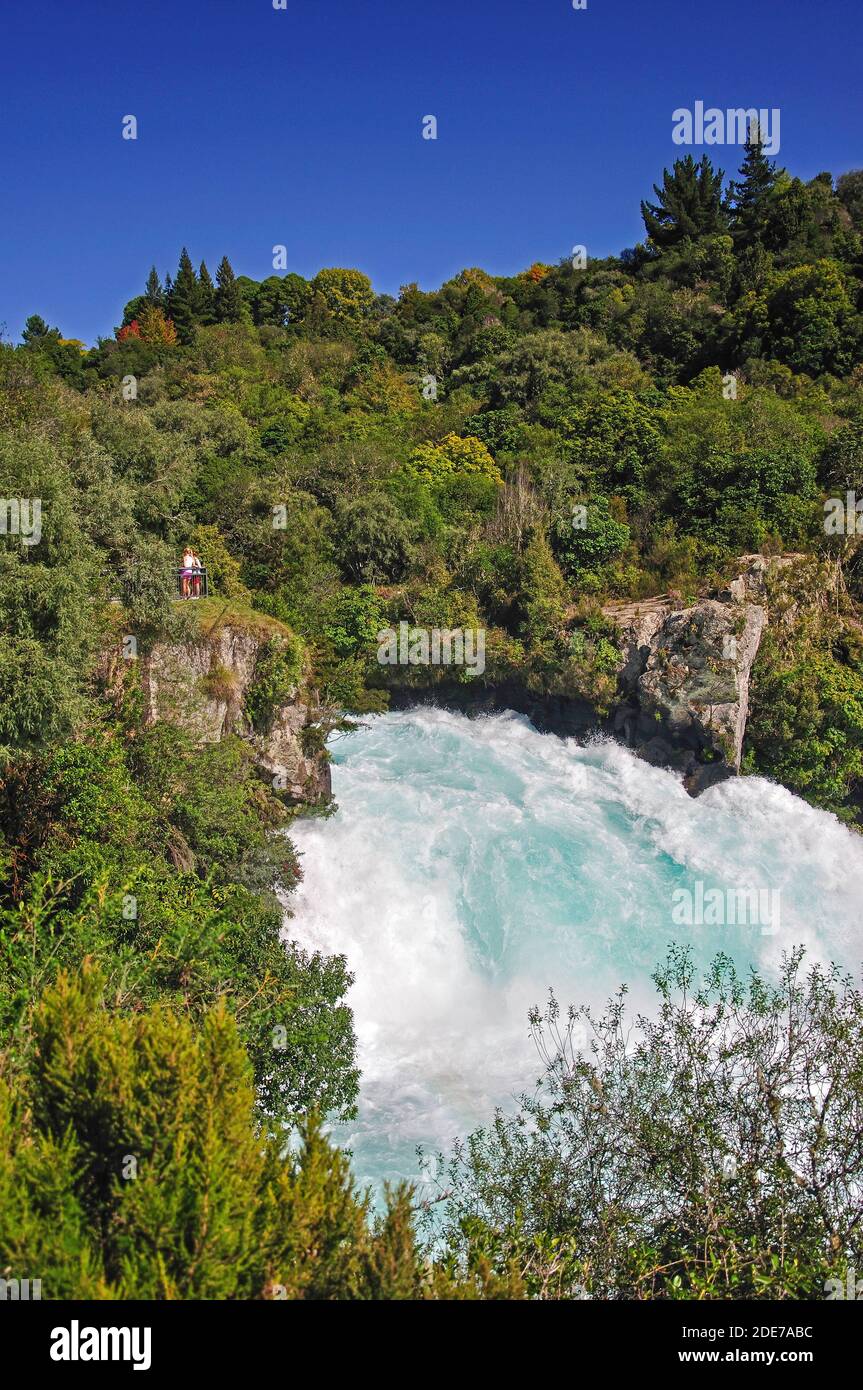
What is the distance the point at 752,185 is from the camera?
51.0 meters

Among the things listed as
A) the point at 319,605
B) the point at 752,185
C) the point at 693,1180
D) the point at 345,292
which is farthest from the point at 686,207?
the point at 693,1180

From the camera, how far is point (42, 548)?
47.9 ft

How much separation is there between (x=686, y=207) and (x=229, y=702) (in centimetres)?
4998

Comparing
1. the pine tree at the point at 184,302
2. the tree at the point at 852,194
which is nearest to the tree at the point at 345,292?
the pine tree at the point at 184,302

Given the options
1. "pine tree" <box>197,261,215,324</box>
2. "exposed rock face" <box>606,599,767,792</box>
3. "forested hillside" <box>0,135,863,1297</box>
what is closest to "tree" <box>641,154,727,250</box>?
"forested hillside" <box>0,135,863,1297</box>

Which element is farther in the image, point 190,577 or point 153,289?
point 153,289

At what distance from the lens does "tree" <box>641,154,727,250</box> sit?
51375 mm

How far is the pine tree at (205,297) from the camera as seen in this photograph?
179 ft

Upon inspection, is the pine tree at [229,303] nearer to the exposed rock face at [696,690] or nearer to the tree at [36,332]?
the tree at [36,332]

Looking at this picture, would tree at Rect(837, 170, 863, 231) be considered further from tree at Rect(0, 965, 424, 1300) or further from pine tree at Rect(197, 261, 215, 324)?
tree at Rect(0, 965, 424, 1300)

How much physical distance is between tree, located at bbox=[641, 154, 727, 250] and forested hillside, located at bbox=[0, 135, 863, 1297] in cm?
29

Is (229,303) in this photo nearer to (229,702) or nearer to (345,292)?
(345,292)
